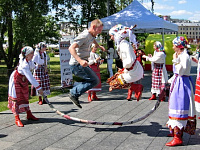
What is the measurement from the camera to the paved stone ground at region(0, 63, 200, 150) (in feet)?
16.0

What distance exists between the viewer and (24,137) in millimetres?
5371

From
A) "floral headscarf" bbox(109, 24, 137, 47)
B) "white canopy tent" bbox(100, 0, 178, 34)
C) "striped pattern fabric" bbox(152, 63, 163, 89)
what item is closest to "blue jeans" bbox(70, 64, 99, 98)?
"floral headscarf" bbox(109, 24, 137, 47)

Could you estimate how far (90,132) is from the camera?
5703 mm

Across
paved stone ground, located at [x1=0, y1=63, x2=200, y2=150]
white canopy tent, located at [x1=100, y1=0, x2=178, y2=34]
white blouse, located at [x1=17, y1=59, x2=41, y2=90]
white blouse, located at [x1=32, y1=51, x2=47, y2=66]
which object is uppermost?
white canopy tent, located at [x1=100, y1=0, x2=178, y2=34]

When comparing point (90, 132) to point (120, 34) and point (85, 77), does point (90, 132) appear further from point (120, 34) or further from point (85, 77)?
point (120, 34)

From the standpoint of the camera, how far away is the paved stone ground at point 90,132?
488 cm

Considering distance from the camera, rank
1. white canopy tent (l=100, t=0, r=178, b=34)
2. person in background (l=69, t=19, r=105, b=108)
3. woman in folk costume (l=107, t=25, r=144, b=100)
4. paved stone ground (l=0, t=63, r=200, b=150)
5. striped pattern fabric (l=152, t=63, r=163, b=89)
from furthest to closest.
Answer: white canopy tent (l=100, t=0, r=178, b=34), striped pattern fabric (l=152, t=63, r=163, b=89), person in background (l=69, t=19, r=105, b=108), woman in folk costume (l=107, t=25, r=144, b=100), paved stone ground (l=0, t=63, r=200, b=150)

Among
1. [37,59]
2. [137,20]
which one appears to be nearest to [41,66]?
[37,59]

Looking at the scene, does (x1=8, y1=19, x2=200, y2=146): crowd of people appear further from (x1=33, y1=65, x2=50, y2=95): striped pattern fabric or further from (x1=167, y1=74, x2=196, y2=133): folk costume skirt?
(x1=33, y1=65, x2=50, y2=95): striped pattern fabric

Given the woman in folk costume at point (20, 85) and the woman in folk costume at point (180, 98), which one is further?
the woman in folk costume at point (20, 85)

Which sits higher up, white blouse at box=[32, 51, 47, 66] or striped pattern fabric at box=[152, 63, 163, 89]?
white blouse at box=[32, 51, 47, 66]

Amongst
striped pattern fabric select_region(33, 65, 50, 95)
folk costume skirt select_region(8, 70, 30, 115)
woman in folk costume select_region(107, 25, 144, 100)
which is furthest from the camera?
striped pattern fabric select_region(33, 65, 50, 95)

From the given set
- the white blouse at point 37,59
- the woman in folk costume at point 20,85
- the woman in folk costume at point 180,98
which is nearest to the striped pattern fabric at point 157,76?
the white blouse at point 37,59

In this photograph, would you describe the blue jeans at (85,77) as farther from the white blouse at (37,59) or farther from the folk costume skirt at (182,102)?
the white blouse at (37,59)
